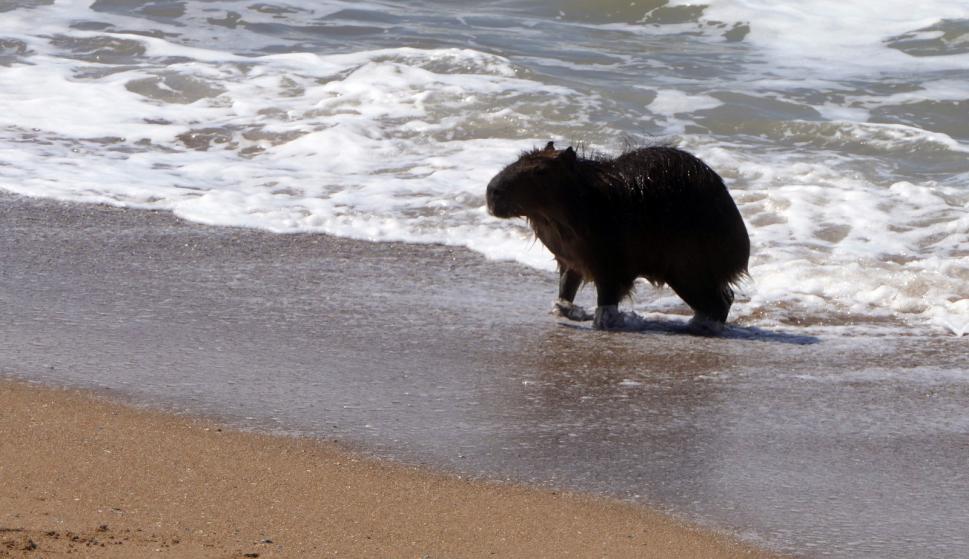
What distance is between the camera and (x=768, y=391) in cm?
A: 537

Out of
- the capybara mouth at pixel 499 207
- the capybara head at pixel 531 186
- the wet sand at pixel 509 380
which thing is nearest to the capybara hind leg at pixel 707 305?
the wet sand at pixel 509 380

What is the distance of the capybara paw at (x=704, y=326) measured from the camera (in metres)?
6.40

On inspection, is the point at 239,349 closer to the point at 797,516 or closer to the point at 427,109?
the point at 797,516

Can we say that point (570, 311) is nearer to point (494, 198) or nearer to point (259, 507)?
point (494, 198)

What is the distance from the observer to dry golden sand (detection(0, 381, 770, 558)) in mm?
3570

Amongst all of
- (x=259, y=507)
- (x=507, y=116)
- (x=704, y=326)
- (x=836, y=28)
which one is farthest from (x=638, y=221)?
(x=836, y=28)

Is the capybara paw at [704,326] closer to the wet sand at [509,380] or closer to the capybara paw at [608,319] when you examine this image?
the wet sand at [509,380]

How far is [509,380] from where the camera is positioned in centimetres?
543

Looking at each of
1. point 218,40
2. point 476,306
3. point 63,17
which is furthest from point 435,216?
point 63,17

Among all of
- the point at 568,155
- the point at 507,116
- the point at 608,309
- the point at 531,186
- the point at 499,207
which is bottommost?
the point at 507,116

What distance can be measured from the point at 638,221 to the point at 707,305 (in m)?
0.50

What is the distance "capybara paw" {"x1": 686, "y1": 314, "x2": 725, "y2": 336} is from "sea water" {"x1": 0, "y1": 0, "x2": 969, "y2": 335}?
34 centimetres

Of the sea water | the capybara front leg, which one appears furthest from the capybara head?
the sea water

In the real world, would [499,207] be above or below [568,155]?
below
